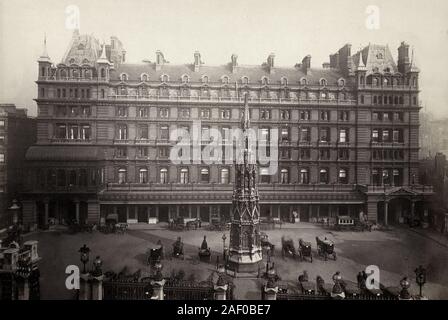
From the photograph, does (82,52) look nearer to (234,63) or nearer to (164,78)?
(164,78)

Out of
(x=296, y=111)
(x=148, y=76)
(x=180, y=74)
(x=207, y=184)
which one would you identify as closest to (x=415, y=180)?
(x=296, y=111)

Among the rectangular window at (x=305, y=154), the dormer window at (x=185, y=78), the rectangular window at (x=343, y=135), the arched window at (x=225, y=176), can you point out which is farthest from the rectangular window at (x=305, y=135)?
the dormer window at (x=185, y=78)

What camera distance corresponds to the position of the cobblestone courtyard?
21219 mm

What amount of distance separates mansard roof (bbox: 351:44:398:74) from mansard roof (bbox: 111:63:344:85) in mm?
3061

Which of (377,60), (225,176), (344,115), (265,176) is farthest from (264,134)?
(377,60)

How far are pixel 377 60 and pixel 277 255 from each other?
23672mm

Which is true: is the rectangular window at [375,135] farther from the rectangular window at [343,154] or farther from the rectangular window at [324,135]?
the rectangular window at [324,135]

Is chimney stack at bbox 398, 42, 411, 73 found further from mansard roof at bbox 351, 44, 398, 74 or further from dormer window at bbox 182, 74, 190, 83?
dormer window at bbox 182, 74, 190, 83

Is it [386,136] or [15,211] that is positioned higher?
[386,136]

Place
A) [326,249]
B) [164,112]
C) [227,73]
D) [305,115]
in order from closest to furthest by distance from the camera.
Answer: [326,249], [164,112], [305,115], [227,73]

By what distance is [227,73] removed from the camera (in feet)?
127

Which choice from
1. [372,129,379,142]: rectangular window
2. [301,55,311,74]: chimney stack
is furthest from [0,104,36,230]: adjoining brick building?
[372,129,379,142]: rectangular window

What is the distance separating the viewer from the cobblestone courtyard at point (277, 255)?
21219 mm

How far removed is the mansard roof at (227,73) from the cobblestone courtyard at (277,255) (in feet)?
52.6
